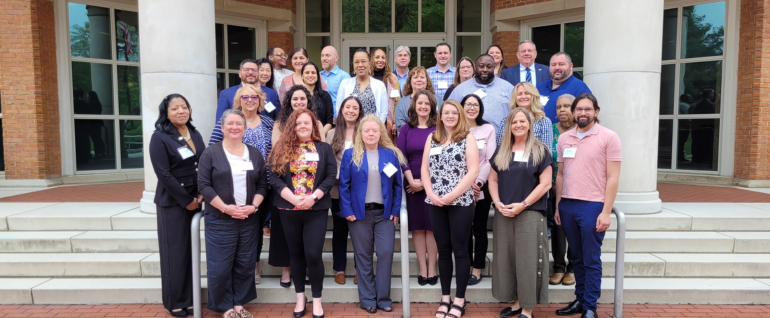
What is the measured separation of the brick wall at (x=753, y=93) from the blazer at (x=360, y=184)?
756 centimetres

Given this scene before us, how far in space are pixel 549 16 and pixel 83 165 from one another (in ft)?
32.9

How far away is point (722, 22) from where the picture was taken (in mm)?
8992

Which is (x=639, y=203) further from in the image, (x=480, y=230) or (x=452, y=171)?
(x=452, y=171)

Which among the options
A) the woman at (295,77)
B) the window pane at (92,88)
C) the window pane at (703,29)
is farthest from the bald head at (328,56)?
the window pane at (703,29)

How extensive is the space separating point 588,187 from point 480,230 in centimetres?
107

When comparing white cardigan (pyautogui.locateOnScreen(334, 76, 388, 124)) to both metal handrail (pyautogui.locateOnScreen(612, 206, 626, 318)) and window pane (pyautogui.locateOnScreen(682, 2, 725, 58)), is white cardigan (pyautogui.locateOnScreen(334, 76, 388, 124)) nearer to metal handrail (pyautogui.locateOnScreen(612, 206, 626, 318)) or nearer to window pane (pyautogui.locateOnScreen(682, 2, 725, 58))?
metal handrail (pyautogui.locateOnScreen(612, 206, 626, 318))

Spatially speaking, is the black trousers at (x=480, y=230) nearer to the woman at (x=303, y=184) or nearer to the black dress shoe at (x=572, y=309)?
the black dress shoe at (x=572, y=309)

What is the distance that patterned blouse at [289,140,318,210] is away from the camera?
407 cm

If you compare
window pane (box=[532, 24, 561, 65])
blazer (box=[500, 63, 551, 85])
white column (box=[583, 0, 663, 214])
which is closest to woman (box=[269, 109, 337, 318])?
blazer (box=[500, 63, 551, 85])

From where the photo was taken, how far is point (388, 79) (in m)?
5.57

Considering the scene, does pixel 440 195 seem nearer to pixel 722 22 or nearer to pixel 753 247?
pixel 753 247

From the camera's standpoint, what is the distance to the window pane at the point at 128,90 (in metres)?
9.78

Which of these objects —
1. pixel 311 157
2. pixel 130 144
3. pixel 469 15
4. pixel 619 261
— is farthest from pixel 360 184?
pixel 469 15

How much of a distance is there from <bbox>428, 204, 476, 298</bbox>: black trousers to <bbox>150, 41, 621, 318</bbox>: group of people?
1cm
